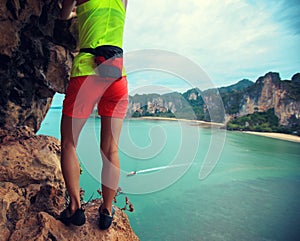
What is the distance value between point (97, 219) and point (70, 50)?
1.90 meters

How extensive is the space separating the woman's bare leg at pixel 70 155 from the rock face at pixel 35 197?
203mm

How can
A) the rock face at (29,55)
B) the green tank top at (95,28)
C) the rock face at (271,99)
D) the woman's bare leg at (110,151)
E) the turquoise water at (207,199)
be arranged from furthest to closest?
the rock face at (271,99)
the turquoise water at (207,199)
the rock face at (29,55)
the woman's bare leg at (110,151)
the green tank top at (95,28)

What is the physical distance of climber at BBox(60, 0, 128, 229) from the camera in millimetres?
1229

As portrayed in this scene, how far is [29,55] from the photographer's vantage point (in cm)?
226

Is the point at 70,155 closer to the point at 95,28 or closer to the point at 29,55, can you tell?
the point at 95,28

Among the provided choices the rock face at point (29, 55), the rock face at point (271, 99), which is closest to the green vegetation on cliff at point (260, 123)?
the rock face at point (271, 99)

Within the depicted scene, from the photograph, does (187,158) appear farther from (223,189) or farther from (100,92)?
(223,189)

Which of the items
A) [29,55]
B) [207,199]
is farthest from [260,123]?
[29,55]

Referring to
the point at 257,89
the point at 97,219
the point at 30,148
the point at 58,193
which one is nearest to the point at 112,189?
the point at 97,219

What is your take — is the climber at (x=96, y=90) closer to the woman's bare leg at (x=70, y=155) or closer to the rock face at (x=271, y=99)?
the woman's bare leg at (x=70, y=155)

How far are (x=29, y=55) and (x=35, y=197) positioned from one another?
57.1 inches

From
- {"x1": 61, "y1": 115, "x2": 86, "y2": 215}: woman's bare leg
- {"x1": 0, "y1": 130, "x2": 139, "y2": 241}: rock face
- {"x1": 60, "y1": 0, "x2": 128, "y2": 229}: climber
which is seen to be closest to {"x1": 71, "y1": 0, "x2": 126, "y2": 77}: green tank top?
{"x1": 60, "y1": 0, "x2": 128, "y2": 229}: climber

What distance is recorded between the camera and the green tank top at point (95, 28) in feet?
4.03

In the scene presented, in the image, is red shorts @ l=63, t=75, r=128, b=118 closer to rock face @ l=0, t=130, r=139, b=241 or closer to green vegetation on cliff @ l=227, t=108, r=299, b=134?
rock face @ l=0, t=130, r=139, b=241
